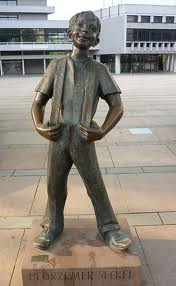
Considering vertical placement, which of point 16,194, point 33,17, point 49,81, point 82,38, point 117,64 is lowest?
point 117,64

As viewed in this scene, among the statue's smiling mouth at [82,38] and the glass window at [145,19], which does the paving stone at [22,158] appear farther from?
the glass window at [145,19]

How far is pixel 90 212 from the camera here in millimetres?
4789

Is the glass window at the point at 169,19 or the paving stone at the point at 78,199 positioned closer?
the paving stone at the point at 78,199

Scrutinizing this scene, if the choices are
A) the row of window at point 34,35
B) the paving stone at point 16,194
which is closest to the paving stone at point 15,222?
the paving stone at point 16,194

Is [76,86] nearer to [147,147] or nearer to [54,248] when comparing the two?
[54,248]

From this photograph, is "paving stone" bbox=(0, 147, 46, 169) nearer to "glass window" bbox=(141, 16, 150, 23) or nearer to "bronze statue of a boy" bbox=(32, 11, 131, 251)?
"bronze statue of a boy" bbox=(32, 11, 131, 251)

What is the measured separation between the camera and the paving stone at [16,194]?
4.92 metres

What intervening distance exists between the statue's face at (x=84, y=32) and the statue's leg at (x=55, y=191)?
961 millimetres

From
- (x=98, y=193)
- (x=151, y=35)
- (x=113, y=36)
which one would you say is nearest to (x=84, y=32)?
(x=98, y=193)

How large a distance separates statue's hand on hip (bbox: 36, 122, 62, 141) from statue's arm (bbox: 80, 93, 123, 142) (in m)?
0.22

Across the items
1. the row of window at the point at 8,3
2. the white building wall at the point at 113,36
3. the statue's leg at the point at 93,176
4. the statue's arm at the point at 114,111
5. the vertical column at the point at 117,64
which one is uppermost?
the row of window at the point at 8,3

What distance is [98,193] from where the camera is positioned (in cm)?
331

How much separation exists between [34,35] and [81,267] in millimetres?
53317

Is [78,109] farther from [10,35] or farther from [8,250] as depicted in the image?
[10,35]
